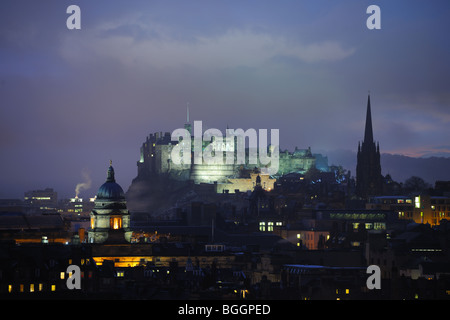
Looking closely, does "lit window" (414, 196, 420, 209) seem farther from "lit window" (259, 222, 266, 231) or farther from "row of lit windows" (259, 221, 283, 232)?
"lit window" (259, 222, 266, 231)

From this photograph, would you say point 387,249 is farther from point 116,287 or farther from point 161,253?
point 116,287

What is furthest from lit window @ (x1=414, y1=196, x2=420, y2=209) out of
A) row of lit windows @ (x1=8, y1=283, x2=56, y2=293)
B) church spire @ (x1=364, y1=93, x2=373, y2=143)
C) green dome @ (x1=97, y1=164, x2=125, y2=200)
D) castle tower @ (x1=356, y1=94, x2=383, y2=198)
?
row of lit windows @ (x1=8, y1=283, x2=56, y2=293)

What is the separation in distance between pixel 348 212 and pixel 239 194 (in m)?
58.0

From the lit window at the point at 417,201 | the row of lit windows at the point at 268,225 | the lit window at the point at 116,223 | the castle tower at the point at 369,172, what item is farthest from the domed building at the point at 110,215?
the castle tower at the point at 369,172

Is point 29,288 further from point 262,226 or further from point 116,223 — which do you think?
point 262,226

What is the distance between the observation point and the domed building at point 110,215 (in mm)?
104250

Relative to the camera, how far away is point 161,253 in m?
108

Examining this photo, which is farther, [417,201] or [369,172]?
[369,172]

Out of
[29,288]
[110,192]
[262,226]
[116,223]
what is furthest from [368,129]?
[29,288]

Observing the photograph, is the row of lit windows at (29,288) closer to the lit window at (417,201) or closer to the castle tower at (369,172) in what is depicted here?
the lit window at (417,201)

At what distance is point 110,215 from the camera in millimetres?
104688

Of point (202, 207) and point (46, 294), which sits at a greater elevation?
point (202, 207)
